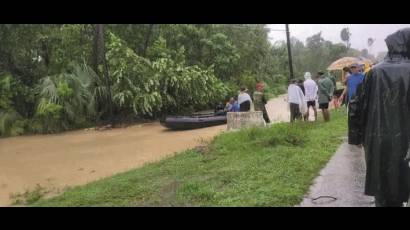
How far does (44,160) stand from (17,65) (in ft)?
38.2

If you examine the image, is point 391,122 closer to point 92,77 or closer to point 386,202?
point 386,202

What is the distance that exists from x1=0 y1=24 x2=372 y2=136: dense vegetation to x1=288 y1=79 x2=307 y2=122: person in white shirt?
11732 millimetres

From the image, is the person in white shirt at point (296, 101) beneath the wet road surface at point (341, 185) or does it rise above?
above

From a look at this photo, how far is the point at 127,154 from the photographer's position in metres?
17.8

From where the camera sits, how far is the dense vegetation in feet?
83.3

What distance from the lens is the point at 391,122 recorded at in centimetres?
394

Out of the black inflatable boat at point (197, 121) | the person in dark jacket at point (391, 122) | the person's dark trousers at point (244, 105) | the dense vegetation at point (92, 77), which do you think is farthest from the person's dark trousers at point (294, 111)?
the dense vegetation at point (92, 77)

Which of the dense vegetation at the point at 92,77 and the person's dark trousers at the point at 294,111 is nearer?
the person's dark trousers at the point at 294,111

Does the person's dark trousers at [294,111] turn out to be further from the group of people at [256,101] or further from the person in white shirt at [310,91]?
the group of people at [256,101]

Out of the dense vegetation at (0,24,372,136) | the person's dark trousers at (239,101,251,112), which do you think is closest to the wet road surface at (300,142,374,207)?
the person's dark trousers at (239,101,251,112)

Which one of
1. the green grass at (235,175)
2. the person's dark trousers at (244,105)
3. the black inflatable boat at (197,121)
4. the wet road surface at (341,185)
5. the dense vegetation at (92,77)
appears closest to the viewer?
the wet road surface at (341,185)

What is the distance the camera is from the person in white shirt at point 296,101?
14367 mm

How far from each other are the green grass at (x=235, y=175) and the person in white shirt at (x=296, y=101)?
5.64 feet
